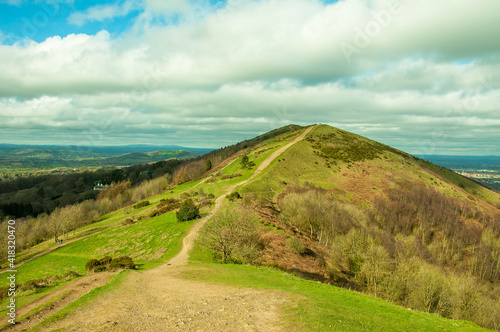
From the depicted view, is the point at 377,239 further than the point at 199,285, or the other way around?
the point at 377,239

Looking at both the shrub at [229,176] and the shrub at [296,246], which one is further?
the shrub at [229,176]

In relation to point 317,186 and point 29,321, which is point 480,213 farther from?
point 29,321

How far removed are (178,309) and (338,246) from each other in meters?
32.9

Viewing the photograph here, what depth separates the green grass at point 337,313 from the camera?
44.9 feet

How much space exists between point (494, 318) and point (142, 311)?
39.8 meters

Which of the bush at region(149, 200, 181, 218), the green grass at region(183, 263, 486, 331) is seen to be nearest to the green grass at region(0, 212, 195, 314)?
the bush at region(149, 200, 181, 218)

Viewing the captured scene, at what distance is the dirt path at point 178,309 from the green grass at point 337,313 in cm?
144

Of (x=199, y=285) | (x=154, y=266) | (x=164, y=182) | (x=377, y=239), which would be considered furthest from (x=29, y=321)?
(x=164, y=182)

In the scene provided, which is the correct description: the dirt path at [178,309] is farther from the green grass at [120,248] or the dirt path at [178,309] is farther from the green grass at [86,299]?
the green grass at [120,248]

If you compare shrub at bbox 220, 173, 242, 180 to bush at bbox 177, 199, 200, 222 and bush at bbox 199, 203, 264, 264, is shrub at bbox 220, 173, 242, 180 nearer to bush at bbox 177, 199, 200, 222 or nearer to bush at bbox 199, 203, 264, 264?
bush at bbox 177, 199, 200, 222

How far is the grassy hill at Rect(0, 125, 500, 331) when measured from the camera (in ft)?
65.6

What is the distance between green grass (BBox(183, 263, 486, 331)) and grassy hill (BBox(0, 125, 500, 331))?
0.11 meters

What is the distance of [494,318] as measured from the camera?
27.9 metres

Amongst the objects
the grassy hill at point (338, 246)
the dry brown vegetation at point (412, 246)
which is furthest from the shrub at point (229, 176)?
the dry brown vegetation at point (412, 246)
